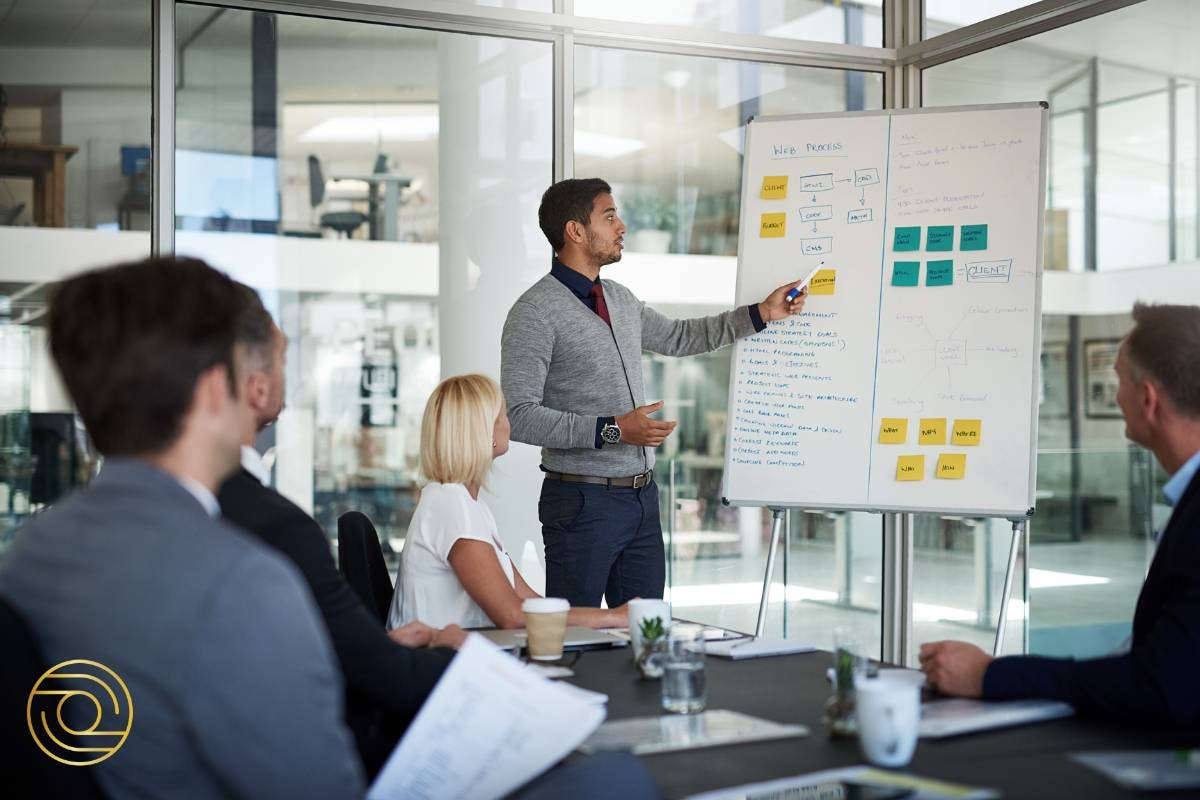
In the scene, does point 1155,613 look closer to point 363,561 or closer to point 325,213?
point 363,561

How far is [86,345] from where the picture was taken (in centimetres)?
117

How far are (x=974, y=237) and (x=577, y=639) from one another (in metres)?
2.01

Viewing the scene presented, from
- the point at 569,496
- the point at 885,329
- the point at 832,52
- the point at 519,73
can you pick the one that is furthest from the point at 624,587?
the point at 832,52

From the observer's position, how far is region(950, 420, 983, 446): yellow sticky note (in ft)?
11.4

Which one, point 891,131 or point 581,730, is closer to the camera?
point 581,730

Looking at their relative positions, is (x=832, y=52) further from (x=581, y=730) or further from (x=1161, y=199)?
(x=581, y=730)

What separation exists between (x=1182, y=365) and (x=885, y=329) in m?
1.72

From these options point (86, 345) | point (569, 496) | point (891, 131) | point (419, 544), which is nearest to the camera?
point (86, 345)

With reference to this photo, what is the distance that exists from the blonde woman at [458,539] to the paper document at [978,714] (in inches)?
35.6

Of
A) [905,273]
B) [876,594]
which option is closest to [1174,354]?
[905,273]

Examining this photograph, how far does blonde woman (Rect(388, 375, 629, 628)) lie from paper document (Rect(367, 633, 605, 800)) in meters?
1.04

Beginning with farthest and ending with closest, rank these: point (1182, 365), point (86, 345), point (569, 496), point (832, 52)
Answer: point (832, 52) < point (569, 496) < point (1182, 365) < point (86, 345)

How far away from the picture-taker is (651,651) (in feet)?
6.24

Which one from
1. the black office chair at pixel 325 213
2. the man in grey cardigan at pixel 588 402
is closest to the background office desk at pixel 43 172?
the black office chair at pixel 325 213
